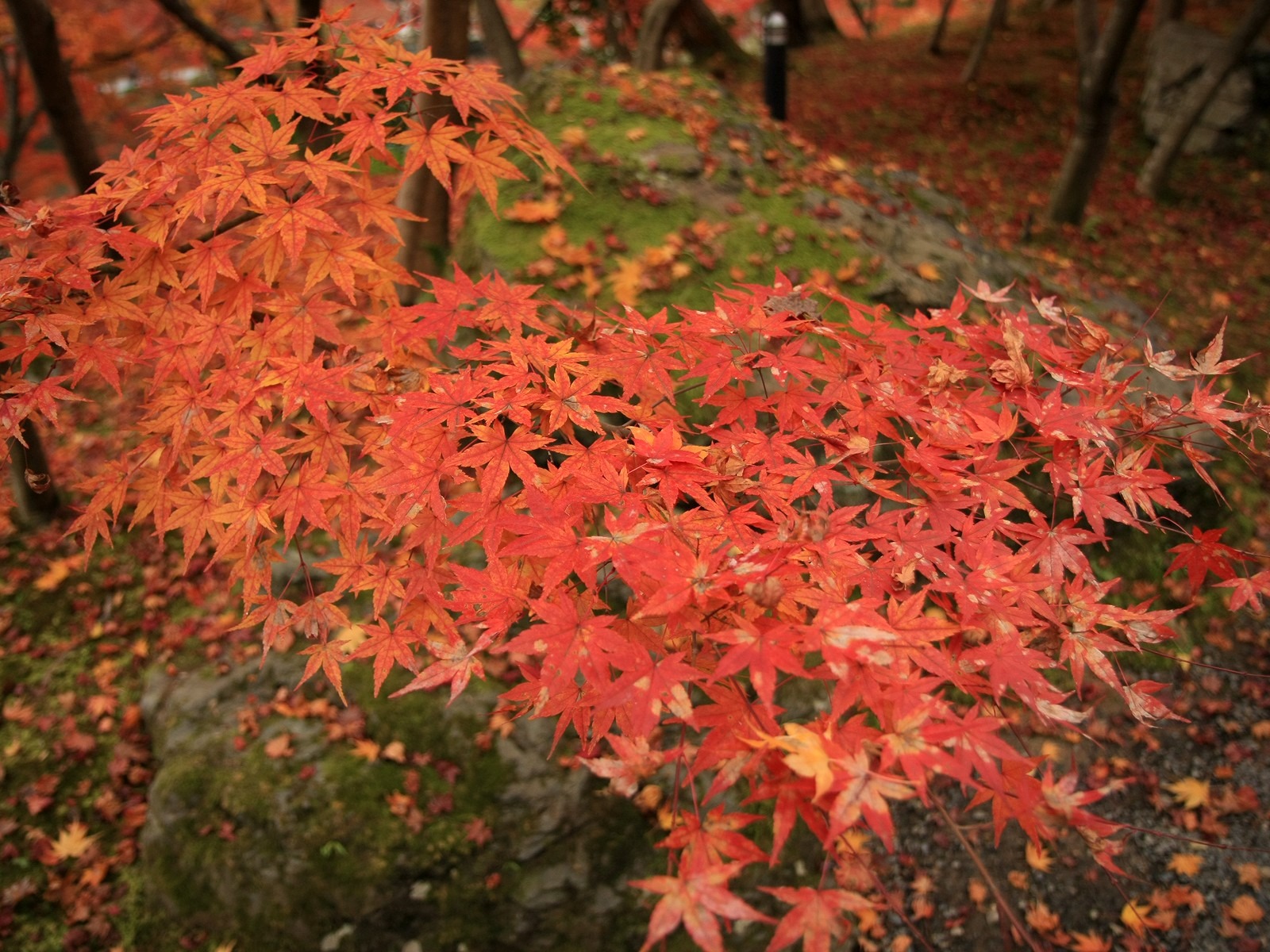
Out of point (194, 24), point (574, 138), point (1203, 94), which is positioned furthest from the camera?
point (1203, 94)

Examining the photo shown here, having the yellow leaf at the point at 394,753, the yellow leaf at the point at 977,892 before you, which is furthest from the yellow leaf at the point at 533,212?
the yellow leaf at the point at 977,892

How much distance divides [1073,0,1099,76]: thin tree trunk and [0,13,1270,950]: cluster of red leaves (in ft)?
22.1

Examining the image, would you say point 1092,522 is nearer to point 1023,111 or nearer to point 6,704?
point 6,704

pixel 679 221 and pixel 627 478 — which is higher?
pixel 679 221

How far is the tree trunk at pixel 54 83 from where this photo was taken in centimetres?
434

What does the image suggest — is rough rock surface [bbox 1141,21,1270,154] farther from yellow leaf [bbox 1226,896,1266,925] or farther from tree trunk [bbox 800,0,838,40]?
yellow leaf [bbox 1226,896,1266,925]

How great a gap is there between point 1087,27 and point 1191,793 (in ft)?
22.7

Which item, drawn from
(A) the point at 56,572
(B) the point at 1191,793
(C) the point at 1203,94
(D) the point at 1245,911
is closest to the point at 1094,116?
(C) the point at 1203,94

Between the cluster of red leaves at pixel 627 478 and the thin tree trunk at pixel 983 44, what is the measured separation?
12.3m

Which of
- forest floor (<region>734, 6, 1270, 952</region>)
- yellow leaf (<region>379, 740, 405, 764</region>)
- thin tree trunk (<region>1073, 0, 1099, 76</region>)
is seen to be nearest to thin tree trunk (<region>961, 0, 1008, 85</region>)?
forest floor (<region>734, 6, 1270, 952</region>)

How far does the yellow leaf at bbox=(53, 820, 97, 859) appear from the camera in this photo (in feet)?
12.0

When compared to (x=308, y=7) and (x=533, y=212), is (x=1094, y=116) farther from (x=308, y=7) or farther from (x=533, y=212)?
(x=308, y=7)

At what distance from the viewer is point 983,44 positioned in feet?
38.9

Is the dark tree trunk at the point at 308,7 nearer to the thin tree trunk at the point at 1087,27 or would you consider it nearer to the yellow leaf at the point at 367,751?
the yellow leaf at the point at 367,751
